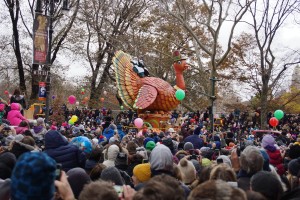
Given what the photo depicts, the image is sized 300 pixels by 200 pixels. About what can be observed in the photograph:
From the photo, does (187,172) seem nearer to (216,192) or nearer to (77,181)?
(77,181)

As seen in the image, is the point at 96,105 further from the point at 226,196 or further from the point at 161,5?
the point at 226,196

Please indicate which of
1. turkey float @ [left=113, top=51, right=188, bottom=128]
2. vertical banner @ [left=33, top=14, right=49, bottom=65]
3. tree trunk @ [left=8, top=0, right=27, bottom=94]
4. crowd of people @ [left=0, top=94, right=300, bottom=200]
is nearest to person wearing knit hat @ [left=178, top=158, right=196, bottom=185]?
crowd of people @ [left=0, top=94, right=300, bottom=200]

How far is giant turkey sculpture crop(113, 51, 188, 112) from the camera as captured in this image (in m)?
19.2

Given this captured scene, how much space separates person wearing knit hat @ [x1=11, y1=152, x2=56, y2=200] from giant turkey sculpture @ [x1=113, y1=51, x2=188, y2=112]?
1667cm

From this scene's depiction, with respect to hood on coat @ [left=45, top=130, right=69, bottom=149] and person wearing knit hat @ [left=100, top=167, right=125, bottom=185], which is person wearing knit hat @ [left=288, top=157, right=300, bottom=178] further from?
hood on coat @ [left=45, top=130, right=69, bottom=149]

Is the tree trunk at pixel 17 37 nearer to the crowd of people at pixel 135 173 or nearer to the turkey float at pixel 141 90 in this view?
the turkey float at pixel 141 90

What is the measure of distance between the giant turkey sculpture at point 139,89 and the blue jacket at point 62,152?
45.2ft

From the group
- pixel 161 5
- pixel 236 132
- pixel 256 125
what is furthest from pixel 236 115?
pixel 161 5

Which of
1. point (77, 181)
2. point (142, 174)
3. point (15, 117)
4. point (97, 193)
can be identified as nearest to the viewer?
point (97, 193)

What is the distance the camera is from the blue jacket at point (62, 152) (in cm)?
510

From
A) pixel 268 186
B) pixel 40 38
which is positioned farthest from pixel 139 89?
pixel 268 186

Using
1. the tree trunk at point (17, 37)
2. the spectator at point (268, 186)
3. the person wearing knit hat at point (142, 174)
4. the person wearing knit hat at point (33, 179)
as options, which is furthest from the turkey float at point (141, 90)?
the person wearing knit hat at point (33, 179)

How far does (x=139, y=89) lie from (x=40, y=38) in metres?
7.22

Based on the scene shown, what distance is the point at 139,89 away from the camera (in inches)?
774
